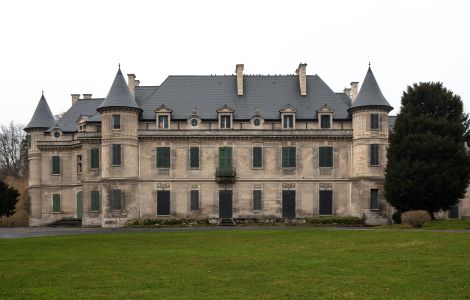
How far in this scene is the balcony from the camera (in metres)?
47.2

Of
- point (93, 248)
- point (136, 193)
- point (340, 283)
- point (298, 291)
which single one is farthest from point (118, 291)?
point (136, 193)

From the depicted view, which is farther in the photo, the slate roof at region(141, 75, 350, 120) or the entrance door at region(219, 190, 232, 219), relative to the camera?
the slate roof at region(141, 75, 350, 120)

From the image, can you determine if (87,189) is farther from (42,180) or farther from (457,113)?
(457,113)

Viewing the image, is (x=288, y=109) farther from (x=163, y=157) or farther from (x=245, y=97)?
(x=163, y=157)

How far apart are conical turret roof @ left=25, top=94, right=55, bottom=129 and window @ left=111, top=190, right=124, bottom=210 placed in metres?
12.1

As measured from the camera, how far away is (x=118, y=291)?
13.4 metres

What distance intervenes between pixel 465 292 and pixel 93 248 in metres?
15.8

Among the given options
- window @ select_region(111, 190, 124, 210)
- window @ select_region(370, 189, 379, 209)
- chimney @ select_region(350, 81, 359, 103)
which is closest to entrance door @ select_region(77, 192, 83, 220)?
window @ select_region(111, 190, 124, 210)

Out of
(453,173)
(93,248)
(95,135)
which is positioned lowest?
(93,248)

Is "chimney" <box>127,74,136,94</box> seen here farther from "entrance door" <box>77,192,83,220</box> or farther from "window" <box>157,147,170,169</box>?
"entrance door" <box>77,192,83,220</box>

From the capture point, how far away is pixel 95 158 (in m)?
47.8

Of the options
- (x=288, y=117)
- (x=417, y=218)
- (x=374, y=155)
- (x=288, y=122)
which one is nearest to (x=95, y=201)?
(x=288, y=122)

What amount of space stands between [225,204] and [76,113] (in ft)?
55.7

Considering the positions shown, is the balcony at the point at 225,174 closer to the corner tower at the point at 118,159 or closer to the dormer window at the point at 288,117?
the dormer window at the point at 288,117
